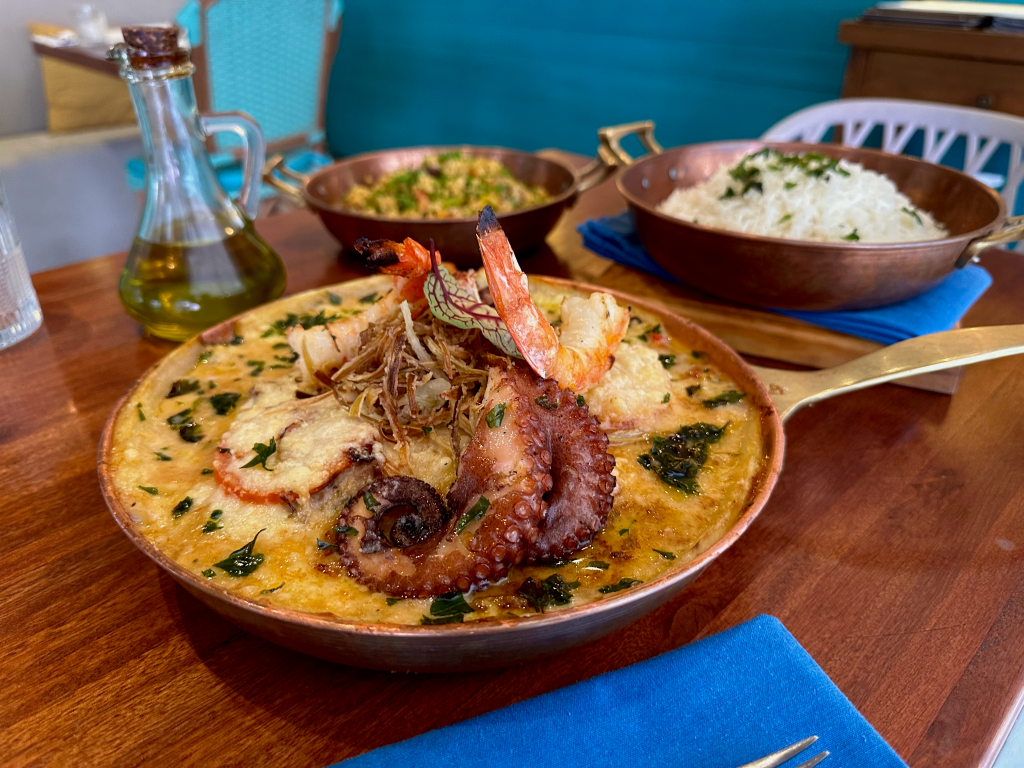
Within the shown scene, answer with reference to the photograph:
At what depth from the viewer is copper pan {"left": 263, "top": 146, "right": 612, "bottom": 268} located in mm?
2184

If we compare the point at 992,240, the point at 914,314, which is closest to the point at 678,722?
the point at 914,314

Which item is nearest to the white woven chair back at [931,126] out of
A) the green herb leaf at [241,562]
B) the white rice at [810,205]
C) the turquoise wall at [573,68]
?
the white rice at [810,205]

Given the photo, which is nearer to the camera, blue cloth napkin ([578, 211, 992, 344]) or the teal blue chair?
blue cloth napkin ([578, 211, 992, 344])

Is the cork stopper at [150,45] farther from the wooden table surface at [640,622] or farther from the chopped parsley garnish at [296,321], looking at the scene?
the wooden table surface at [640,622]

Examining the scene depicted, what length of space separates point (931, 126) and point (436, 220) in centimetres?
Answer: 288

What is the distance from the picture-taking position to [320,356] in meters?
1.39

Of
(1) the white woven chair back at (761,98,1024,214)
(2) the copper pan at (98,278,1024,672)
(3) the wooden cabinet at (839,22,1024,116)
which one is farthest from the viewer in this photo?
(3) the wooden cabinet at (839,22,1024,116)

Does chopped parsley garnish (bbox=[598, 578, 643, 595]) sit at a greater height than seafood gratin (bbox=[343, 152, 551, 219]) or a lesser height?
lesser

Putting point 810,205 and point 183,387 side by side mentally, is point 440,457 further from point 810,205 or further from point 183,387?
point 810,205

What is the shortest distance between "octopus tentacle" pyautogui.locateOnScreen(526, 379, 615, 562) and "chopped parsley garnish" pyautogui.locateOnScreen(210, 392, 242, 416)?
70cm

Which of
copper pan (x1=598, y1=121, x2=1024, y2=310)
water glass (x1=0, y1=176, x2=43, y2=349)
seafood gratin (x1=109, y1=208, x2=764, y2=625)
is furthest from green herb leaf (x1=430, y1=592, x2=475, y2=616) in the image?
water glass (x1=0, y1=176, x2=43, y2=349)

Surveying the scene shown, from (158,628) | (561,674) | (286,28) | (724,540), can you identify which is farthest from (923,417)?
(286,28)

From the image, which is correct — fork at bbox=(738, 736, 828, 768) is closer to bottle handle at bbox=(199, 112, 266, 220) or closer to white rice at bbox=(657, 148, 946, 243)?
white rice at bbox=(657, 148, 946, 243)

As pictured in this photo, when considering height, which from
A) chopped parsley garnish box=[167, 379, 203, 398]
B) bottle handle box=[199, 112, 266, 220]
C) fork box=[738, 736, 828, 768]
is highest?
bottle handle box=[199, 112, 266, 220]
